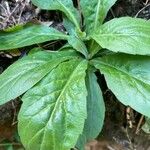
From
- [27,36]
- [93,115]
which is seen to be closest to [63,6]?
[27,36]

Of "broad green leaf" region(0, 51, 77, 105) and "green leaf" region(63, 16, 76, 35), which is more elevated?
"green leaf" region(63, 16, 76, 35)

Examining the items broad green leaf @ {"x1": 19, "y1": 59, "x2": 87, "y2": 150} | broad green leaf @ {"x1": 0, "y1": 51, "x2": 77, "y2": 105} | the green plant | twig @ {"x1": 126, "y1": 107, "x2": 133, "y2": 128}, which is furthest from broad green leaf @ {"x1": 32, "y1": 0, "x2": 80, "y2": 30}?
twig @ {"x1": 126, "y1": 107, "x2": 133, "y2": 128}

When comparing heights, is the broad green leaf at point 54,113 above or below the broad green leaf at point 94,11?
below

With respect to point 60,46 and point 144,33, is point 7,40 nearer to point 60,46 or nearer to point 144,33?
point 60,46

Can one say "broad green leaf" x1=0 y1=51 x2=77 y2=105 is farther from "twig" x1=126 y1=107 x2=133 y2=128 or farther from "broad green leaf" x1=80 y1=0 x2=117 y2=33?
"twig" x1=126 y1=107 x2=133 y2=128

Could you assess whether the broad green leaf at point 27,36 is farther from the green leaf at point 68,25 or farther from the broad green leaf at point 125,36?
the broad green leaf at point 125,36

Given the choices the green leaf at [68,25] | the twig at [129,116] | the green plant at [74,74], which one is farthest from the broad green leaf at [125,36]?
the twig at [129,116]
